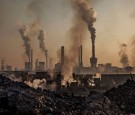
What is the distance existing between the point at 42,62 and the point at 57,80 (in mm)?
95998

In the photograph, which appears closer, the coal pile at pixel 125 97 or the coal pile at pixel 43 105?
the coal pile at pixel 43 105

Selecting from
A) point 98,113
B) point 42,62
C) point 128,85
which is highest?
point 42,62

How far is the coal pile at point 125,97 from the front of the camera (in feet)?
51.9

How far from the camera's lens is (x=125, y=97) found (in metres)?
17.5

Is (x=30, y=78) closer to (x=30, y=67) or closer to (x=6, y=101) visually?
(x=6, y=101)

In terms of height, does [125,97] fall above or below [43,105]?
above

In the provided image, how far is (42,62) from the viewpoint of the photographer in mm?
149125

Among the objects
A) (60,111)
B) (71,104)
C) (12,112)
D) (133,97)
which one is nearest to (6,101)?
(12,112)

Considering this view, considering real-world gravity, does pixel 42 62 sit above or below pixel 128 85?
above

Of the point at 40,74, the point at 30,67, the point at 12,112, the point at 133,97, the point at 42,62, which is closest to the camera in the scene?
the point at 12,112

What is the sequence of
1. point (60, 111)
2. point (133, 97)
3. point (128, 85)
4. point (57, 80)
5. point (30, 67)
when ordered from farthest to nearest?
point (30, 67), point (57, 80), point (128, 85), point (133, 97), point (60, 111)

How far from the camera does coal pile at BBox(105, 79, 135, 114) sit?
1582cm

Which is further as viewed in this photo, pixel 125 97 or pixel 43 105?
pixel 125 97

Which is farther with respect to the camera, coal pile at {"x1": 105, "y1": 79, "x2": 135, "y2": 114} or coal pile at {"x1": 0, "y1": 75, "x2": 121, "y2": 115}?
coal pile at {"x1": 105, "y1": 79, "x2": 135, "y2": 114}
